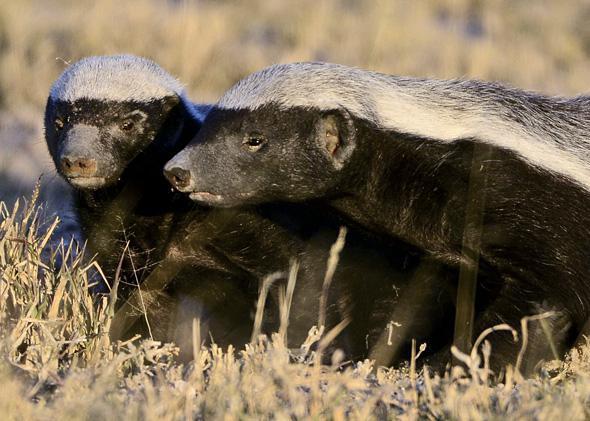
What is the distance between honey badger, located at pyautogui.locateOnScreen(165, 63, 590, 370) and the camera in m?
5.19

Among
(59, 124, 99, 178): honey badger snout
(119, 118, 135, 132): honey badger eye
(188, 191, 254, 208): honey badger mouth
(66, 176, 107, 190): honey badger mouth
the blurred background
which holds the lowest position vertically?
(66, 176, 107, 190): honey badger mouth

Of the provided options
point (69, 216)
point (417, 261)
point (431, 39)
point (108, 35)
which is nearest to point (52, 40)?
point (108, 35)

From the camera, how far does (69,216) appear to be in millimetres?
7633

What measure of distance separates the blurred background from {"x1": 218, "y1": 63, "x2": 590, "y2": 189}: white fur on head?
569 centimetres

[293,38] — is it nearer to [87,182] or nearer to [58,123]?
[58,123]

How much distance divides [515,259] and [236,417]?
1824 millimetres

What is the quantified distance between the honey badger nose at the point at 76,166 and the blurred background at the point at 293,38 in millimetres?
5117

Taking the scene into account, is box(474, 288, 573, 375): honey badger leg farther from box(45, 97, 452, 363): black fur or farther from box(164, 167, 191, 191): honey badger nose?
box(164, 167, 191, 191): honey badger nose

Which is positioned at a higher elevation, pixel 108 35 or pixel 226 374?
pixel 108 35

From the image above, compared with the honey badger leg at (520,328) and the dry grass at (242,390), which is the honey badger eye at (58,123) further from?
the honey badger leg at (520,328)

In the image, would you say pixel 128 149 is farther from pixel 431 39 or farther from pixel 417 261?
pixel 431 39

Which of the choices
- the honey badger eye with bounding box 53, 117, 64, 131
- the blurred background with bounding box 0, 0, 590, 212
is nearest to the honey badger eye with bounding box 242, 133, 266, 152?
the honey badger eye with bounding box 53, 117, 64, 131

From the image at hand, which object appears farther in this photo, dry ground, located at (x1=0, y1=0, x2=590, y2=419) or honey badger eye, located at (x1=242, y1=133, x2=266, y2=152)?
honey badger eye, located at (x1=242, y1=133, x2=266, y2=152)

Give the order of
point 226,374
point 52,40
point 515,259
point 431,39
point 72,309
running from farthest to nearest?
point 431,39 → point 52,40 → point 72,309 → point 515,259 → point 226,374
